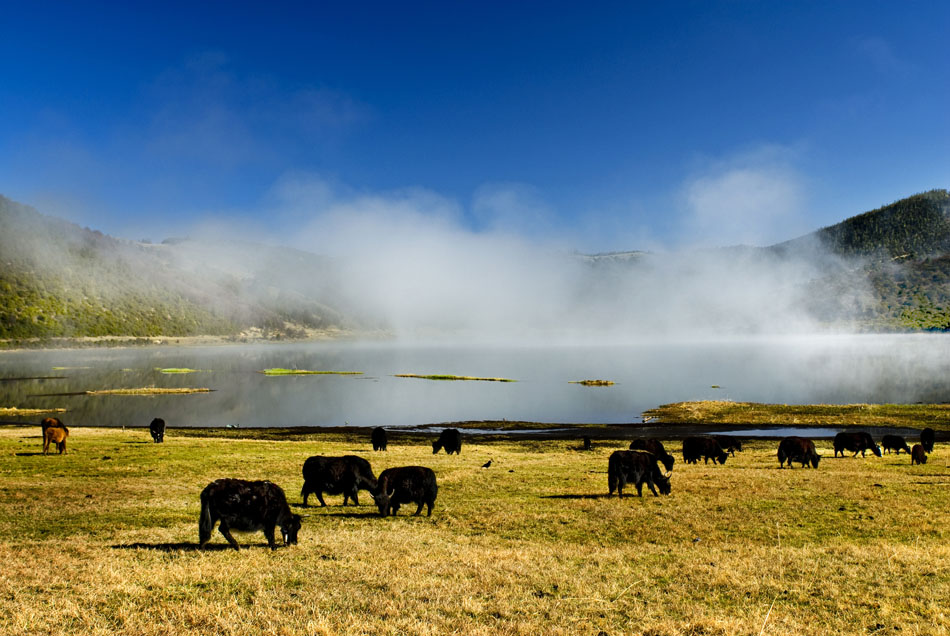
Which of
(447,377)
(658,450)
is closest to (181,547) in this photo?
(658,450)

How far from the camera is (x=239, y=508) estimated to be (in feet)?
40.0

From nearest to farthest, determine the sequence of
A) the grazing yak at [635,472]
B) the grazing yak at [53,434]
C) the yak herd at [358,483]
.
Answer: the yak herd at [358,483] → the grazing yak at [635,472] → the grazing yak at [53,434]

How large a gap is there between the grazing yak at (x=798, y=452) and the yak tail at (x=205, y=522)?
26488 mm

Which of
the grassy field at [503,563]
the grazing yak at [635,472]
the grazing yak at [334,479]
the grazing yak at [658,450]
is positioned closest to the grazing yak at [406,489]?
the grassy field at [503,563]

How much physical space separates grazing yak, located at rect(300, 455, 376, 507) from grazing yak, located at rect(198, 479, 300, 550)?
18.3 feet

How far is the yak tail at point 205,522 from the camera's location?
39.8 feet

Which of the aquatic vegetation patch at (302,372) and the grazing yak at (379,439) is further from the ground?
the aquatic vegetation patch at (302,372)

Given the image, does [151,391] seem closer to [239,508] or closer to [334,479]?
[334,479]

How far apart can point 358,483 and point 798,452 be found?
22392 mm

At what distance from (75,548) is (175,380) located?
12330 cm

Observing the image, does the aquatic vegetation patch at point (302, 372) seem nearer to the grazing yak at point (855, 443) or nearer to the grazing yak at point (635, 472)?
the grazing yak at point (855, 443)

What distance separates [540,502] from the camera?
1930 cm

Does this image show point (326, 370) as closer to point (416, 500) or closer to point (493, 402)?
point (493, 402)

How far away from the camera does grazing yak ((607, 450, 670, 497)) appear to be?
Result: 1952 cm
